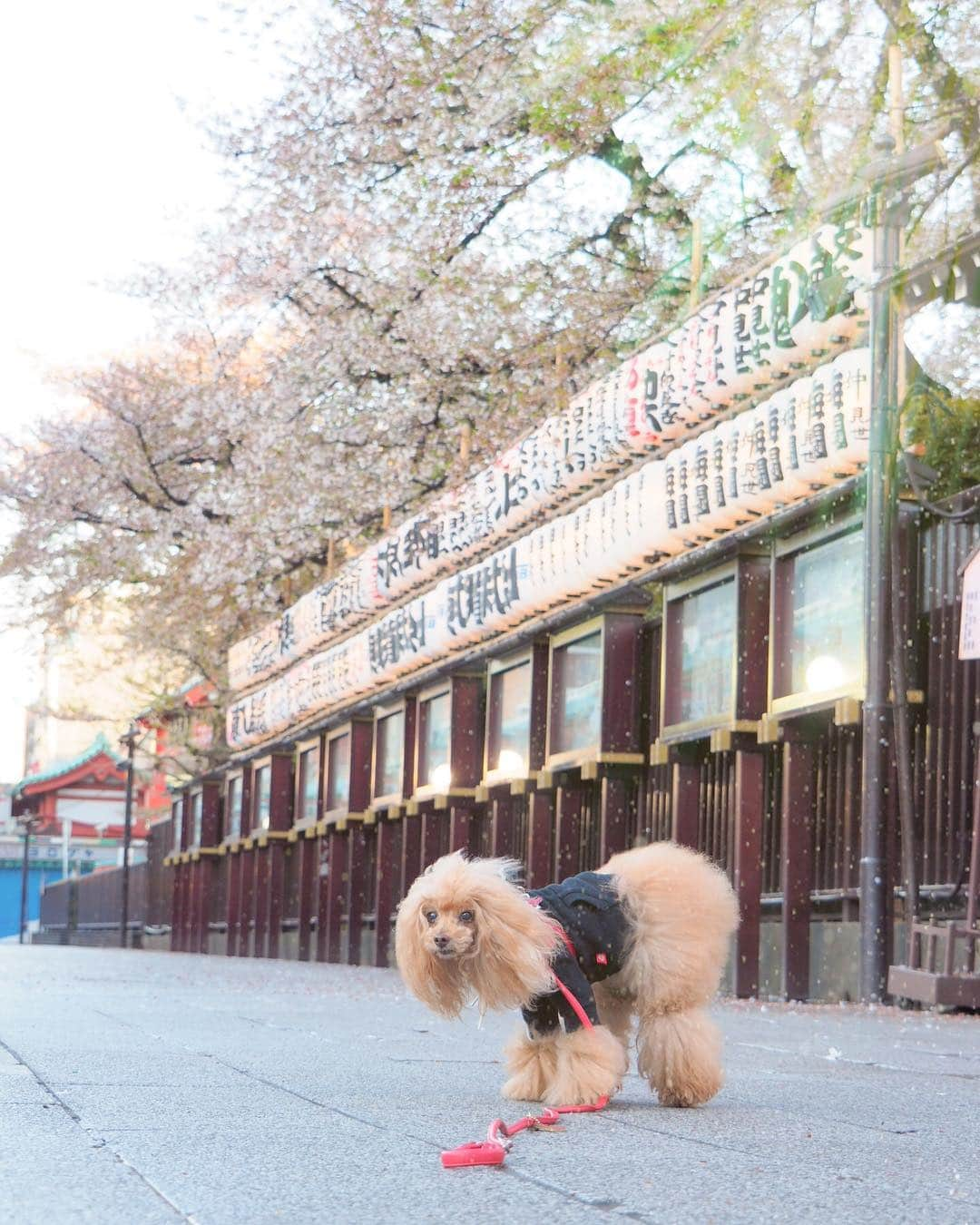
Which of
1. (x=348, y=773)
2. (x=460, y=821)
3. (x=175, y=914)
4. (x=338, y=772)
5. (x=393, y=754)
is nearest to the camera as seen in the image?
(x=460, y=821)

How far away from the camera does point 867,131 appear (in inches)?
615

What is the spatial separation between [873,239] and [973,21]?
17.4 ft

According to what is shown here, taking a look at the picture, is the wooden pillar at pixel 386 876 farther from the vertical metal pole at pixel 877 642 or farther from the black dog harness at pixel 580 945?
the black dog harness at pixel 580 945

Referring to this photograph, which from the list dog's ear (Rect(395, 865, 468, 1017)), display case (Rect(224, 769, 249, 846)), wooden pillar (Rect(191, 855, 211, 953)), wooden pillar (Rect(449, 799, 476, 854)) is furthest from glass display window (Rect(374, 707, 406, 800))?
dog's ear (Rect(395, 865, 468, 1017))

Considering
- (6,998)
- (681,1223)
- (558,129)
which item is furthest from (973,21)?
(681,1223)

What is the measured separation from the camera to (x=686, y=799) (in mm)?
13852

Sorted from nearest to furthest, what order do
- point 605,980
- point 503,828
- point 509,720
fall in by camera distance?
1. point 605,980
2. point 509,720
3. point 503,828

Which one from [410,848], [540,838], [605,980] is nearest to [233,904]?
[410,848]

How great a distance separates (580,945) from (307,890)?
2123cm

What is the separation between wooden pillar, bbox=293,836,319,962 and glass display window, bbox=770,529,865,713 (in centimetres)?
1430

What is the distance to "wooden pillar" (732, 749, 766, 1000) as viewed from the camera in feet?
42.3

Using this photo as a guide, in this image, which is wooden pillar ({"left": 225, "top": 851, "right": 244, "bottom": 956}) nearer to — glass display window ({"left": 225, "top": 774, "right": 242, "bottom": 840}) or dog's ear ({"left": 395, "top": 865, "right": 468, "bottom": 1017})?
glass display window ({"left": 225, "top": 774, "right": 242, "bottom": 840})

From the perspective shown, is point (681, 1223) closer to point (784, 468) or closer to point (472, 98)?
point (784, 468)

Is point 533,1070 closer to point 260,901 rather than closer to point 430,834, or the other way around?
point 430,834
